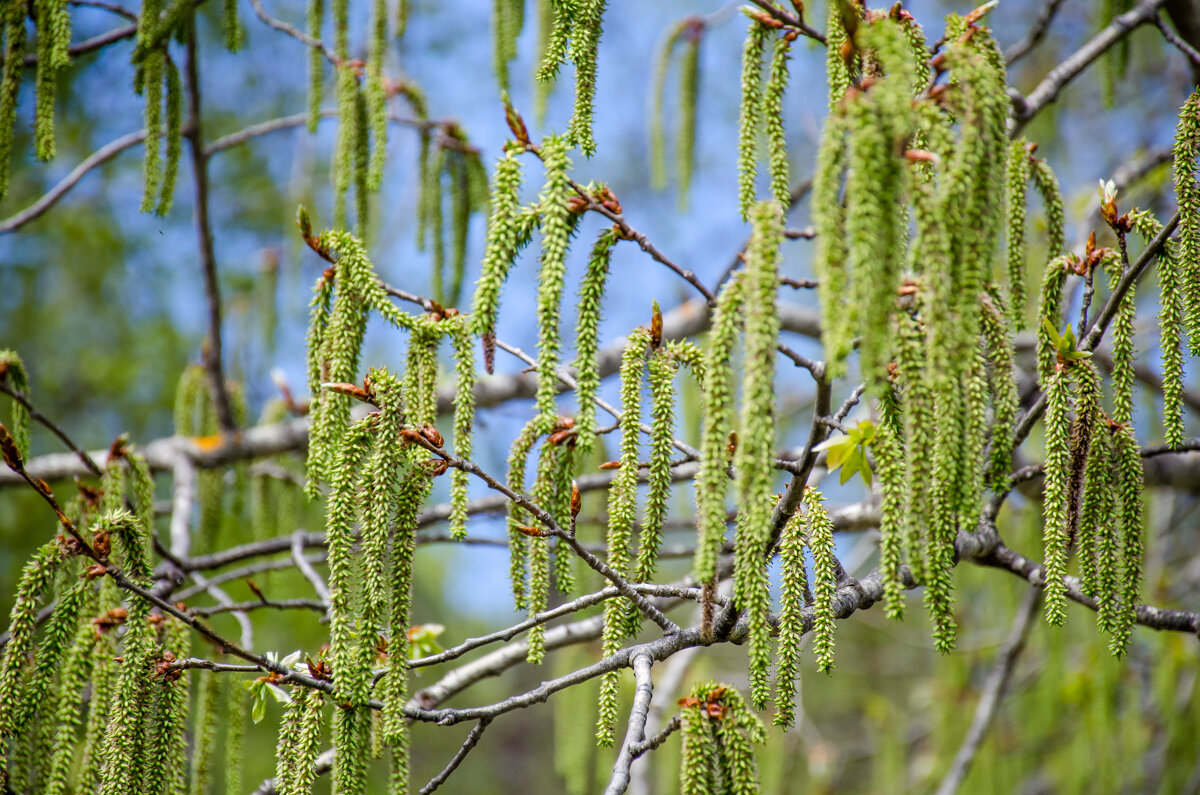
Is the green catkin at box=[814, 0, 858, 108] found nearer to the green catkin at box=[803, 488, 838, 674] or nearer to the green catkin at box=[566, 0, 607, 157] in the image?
the green catkin at box=[566, 0, 607, 157]

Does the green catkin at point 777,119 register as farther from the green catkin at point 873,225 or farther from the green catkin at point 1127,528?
the green catkin at point 1127,528

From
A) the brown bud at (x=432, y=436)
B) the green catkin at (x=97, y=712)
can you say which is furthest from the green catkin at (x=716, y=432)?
the green catkin at (x=97, y=712)

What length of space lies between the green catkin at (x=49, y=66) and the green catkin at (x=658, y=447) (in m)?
1.64

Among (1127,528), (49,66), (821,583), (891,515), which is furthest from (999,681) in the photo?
(49,66)

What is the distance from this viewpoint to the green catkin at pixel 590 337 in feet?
4.20

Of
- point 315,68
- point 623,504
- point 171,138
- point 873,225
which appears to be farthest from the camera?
point 315,68

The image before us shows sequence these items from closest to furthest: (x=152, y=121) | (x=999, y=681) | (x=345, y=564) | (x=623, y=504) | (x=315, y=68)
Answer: (x=345, y=564) < (x=623, y=504) < (x=152, y=121) < (x=315, y=68) < (x=999, y=681)

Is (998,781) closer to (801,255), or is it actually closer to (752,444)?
(752,444)

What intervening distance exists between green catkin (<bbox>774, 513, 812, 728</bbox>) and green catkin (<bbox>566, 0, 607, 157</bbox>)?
830 mm

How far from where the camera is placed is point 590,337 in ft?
4.65

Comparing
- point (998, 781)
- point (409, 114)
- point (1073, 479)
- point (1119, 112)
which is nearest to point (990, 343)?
point (1073, 479)

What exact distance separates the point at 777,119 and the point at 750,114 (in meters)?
0.06

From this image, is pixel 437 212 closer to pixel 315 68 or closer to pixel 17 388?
pixel 315 68

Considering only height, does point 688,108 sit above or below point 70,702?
above
